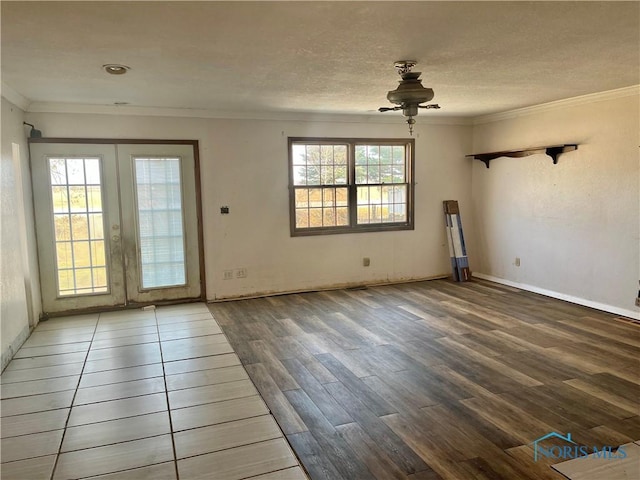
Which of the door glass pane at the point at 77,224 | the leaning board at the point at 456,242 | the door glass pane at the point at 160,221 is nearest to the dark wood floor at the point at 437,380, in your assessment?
the door glass pane at the point at 160,221

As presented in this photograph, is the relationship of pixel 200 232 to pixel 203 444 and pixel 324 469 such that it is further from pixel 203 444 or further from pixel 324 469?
pixel 324 469

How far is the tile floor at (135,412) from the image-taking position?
93.2 inches

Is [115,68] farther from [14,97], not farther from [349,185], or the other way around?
[349,185]

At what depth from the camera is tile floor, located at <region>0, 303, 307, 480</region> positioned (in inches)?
93.2

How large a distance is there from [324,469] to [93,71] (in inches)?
128

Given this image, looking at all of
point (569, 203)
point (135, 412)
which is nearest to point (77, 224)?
point (135, 412)

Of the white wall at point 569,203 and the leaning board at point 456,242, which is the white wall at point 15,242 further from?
the white wall at point 569,203

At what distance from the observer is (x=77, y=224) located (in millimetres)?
5164

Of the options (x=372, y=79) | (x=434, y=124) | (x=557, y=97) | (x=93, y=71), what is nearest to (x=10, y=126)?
(x=93, y=71)

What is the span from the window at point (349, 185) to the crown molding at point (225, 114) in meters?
0.28

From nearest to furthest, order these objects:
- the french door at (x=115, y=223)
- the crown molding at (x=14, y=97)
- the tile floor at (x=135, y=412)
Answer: the tile floor at (x=135, y=412) < the crown molding at (x=14, y=97) < the french door at (x=115, y=223)

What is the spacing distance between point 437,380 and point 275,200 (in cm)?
334

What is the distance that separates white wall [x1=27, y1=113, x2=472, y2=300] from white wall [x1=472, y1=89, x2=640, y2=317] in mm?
704

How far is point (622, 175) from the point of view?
15.6 feet
